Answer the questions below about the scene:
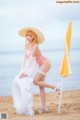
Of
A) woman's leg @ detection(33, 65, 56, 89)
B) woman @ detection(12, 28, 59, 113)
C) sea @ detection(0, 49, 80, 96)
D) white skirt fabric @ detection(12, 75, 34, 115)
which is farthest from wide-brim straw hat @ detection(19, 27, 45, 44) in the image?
sea @ detection(0, 49, 80, 96)

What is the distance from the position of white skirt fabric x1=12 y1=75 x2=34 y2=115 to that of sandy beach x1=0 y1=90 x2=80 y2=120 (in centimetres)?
8

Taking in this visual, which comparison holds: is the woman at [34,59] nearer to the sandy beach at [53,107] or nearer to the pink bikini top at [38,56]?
the pink bikini top at [38,56]

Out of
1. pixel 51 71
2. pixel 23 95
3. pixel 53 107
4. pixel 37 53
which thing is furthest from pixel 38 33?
pixel 51 71

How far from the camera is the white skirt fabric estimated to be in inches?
175

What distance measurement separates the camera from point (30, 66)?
4.51 metres

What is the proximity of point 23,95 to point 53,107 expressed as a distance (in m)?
0.64

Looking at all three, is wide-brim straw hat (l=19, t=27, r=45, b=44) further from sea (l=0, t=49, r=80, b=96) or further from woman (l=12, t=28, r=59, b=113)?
sea (l=0, t=49, r=80, b=96)

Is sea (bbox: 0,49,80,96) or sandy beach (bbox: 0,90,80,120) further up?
sea (bbox: 0,49,80,96)

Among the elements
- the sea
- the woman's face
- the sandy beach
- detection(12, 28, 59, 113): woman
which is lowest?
the sandy beach

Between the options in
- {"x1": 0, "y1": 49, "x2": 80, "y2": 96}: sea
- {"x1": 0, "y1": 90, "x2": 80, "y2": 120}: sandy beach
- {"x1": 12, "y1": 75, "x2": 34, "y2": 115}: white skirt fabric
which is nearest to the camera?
{"x1": 0, "y1": 90, "x2": 80, "y2": 120}: sandy beach

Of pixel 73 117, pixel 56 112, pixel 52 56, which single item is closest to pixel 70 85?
pixel 52 56

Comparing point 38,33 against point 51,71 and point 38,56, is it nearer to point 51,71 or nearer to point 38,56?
point 38,56

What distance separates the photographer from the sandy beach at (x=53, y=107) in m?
4.30

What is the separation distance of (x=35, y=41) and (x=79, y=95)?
1.39m
